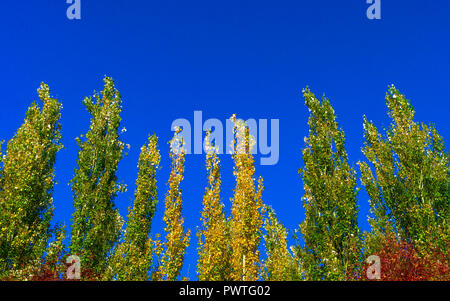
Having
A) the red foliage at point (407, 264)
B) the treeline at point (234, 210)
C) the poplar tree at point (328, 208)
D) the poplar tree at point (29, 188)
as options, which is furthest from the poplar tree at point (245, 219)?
the poplar tree at point (29, 188)

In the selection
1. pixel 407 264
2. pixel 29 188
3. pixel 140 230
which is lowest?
pixel 407 264

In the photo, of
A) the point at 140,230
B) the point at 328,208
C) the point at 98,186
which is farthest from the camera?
the point at 140,230

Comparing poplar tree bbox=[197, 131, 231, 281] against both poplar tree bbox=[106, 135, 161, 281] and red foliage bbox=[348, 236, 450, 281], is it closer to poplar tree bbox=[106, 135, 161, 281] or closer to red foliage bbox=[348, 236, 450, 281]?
poplar tree bbox=[106, 135, 161, 281]

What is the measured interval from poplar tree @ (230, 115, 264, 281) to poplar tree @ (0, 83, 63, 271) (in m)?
13.4

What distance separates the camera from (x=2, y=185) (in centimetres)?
2094

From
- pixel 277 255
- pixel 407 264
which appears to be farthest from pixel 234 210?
pixel 407 264

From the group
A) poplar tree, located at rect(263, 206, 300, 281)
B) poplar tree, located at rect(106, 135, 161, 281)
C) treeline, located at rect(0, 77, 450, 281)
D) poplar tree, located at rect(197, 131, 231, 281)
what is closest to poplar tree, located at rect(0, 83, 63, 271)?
treeline, located at rect(0, 77, 450, 281)

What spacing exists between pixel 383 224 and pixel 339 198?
22.4 feet

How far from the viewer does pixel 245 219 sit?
26250 mm

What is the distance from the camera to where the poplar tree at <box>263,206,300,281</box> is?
24.9 meters

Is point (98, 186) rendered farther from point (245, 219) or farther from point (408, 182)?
point (408, 182)

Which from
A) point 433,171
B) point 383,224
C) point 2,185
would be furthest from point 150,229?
point 433,171

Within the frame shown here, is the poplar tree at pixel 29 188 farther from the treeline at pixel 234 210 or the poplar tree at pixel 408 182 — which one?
the poplar tree at pixel 408 182

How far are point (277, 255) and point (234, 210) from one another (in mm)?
7487
